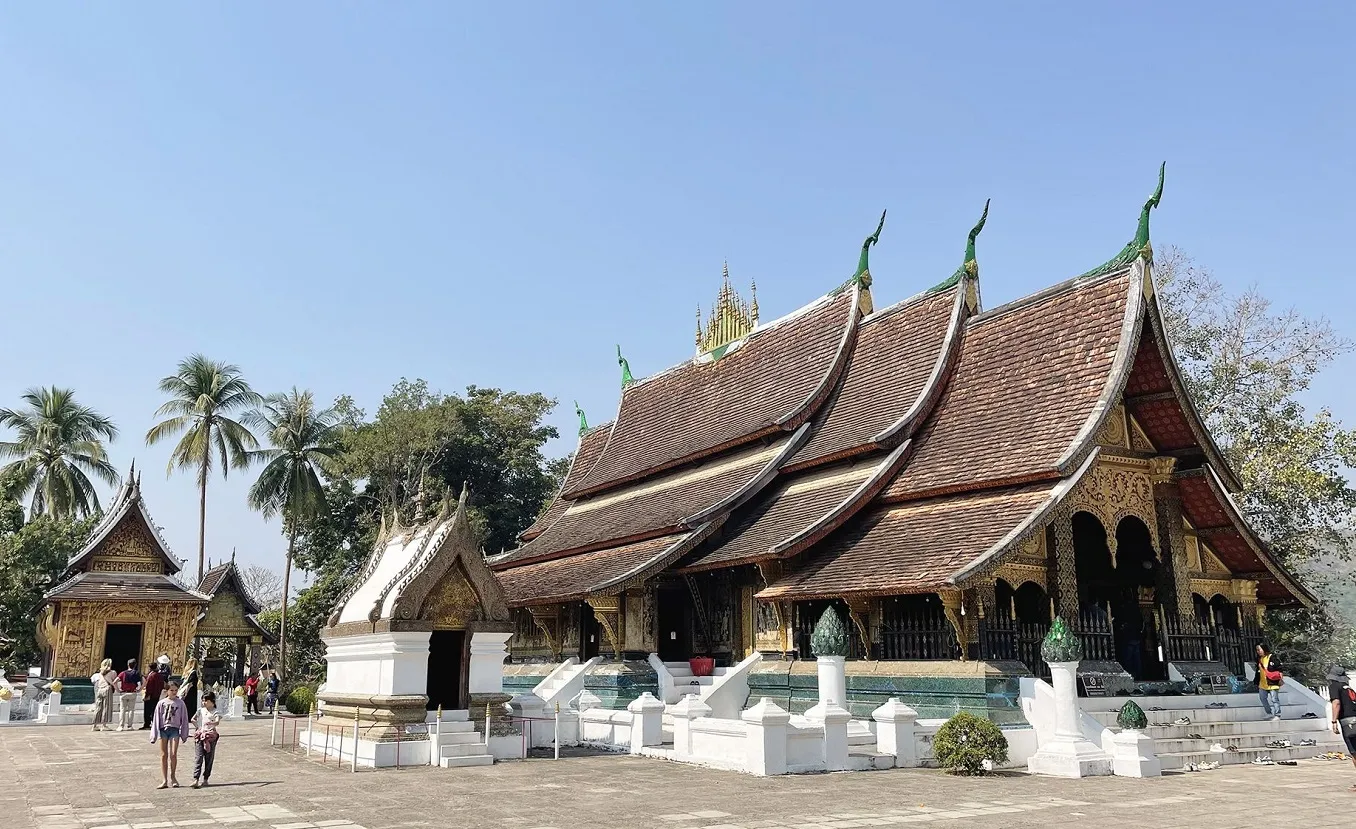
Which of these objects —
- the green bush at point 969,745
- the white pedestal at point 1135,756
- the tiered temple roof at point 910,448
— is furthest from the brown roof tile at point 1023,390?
the green bush at point 969,745

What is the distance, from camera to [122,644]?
26344 millimetres

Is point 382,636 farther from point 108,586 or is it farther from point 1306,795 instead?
point 108,586

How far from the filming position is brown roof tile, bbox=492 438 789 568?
19000 mm

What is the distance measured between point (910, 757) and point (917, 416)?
20.9 ft

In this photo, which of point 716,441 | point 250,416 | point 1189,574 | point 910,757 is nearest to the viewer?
point 910,757

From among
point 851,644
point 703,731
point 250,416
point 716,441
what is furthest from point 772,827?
point 250,416

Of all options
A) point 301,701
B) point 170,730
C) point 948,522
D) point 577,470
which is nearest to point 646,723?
point 948,522

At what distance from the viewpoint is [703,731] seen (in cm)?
1180

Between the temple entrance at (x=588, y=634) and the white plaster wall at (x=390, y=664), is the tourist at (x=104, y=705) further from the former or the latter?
the white plaster wall at (x=390, y=664)

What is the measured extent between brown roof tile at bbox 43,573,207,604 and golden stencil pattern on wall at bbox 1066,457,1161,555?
21747 mm

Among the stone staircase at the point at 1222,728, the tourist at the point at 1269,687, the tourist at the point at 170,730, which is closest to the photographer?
the tourist at the point at 170,730

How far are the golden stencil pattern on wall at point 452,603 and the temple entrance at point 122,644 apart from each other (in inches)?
707

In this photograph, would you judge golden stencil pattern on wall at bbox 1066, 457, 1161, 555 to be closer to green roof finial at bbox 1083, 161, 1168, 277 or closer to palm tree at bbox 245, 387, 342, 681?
green roof finial at bbox 1083, 161, 1168, 277

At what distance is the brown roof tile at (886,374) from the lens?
56.1 feet
